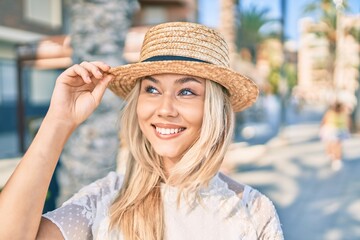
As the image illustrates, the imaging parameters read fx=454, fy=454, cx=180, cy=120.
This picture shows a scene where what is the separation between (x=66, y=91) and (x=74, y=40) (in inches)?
98.8

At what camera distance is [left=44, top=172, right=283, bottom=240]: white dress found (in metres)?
1.68

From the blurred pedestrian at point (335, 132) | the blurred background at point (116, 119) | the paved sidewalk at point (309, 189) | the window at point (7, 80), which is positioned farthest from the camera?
the window at point (7, 80)

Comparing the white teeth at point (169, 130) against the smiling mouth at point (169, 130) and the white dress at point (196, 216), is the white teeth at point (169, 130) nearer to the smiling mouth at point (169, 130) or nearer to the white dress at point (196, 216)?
the smiling mouth at point (169, 130)

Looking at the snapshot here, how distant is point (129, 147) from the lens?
1977mm

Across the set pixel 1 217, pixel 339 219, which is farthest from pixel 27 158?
pixel 339 219

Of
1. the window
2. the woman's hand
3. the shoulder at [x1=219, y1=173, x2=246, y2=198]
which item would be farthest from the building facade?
the woman's hand

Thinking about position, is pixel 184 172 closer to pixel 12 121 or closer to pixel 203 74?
pixel 203 74

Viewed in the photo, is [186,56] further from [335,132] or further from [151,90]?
[335,132]

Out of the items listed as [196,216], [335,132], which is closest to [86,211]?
[196,216]

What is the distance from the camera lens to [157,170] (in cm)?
185

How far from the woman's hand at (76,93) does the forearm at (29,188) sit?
0.26ft

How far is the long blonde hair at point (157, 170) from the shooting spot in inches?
67.0

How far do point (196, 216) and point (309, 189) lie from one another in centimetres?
653

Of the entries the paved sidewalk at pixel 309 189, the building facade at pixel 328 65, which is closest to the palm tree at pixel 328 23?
the building facade at pixel 328 65
